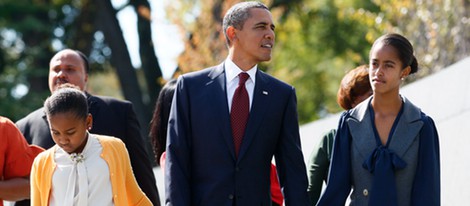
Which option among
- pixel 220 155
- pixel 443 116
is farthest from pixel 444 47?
pixel 220 155

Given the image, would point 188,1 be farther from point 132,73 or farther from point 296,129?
point 296,129

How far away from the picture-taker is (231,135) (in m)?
6.86

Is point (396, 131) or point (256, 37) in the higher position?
point (256, 37)

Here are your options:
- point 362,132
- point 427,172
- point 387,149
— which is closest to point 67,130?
point 362,132

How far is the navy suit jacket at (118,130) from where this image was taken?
8188mm

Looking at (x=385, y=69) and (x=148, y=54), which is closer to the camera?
(x=385, y=69)

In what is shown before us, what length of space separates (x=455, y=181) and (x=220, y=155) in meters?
2.98

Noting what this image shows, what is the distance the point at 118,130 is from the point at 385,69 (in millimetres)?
2236

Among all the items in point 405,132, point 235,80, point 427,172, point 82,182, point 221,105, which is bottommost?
point 82,182

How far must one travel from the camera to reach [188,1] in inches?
842

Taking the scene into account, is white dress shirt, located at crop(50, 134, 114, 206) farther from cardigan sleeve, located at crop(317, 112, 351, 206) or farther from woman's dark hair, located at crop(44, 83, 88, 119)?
cardigan sleeve, located at crop(317, 112, 351, 206)

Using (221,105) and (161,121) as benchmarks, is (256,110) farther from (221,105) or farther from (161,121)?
(161,121)

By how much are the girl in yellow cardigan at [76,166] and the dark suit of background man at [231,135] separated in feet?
0.98

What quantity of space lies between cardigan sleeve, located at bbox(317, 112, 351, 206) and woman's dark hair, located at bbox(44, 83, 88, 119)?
1.44 metres
